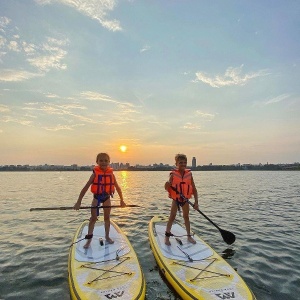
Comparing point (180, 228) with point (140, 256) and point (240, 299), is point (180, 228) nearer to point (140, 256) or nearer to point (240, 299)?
point (140, 256)

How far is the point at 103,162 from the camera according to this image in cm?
750

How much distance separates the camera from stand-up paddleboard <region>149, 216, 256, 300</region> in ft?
17.4

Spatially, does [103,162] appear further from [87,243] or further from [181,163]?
[87,243]

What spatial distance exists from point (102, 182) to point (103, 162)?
22.6 inches

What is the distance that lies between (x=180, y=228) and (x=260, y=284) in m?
3.46

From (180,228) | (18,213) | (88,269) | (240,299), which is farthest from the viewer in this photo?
(18,213)

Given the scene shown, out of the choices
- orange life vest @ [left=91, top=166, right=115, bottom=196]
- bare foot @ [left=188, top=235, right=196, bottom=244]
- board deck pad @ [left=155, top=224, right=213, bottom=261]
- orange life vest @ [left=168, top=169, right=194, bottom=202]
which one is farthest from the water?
orange life vest @ [left=91, top=166, right=115, bottom=196]

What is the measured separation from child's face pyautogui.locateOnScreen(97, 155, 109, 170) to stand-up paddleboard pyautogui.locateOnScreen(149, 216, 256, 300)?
2.78 meters

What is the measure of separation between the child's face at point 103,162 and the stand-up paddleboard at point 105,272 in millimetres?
2221

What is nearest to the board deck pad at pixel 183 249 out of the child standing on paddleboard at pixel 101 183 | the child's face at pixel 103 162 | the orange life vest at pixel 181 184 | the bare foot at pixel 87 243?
the orange life vest at pixel 181 184

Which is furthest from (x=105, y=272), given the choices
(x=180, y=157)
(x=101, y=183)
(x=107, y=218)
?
(x=180, y=157)

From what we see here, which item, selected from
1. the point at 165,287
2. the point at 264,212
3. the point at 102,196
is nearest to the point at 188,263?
the point at 165,287

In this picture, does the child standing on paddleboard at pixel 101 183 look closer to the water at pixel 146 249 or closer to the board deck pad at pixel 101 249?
the board deck pad at pixel 101 249

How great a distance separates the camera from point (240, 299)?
5.06m
